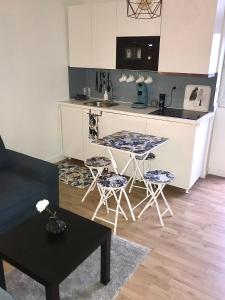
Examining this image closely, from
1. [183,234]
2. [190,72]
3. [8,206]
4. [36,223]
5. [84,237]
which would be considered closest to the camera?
[84,237]

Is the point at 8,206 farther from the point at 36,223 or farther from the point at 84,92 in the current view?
the point at 84,92

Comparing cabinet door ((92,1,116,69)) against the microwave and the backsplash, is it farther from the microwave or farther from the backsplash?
the backsplash

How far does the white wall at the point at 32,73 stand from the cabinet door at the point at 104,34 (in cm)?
53

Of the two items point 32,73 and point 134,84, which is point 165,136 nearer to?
point 134,84

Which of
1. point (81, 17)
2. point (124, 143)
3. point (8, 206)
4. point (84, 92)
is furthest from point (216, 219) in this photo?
point (81, 17)

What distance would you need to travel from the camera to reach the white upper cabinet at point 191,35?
291cm

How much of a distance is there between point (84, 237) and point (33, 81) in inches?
99.9

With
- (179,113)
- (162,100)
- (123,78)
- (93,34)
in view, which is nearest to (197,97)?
(179,113)

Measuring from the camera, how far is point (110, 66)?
378 cm

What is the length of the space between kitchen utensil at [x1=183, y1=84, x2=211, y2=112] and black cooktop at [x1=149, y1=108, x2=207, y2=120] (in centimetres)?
9

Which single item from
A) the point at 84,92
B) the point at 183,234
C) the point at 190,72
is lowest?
the point at 183,234

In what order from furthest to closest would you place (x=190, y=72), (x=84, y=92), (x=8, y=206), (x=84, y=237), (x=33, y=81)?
(x=84, y=92) → (x=33, y=81) → (x=190, y=72) → (x=8, y=206) → (x=84, y=237)

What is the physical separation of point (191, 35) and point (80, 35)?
1.61 m

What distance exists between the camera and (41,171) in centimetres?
269
